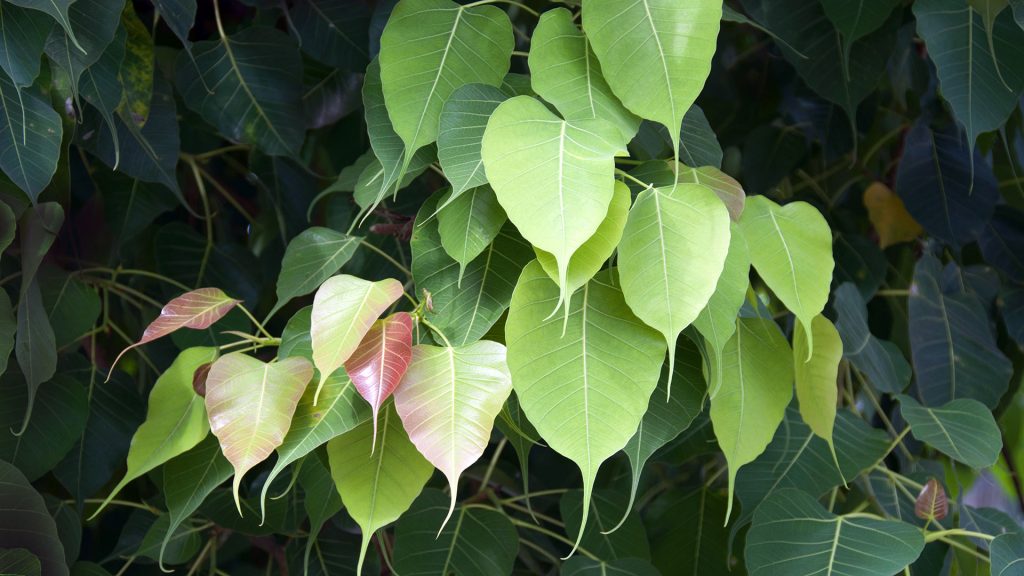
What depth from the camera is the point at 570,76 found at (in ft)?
1.95

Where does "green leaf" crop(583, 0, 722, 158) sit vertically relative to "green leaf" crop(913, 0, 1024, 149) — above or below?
above

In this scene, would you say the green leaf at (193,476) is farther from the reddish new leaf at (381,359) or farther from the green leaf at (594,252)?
the green leaf at (594,252)

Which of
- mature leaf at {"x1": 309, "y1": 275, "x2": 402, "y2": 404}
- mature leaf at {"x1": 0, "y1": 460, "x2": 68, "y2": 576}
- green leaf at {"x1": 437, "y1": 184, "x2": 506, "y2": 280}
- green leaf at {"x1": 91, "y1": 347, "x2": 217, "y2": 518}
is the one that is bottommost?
mature leaf at {"x1": 0, "y1": 460, "x2": 68, "y2": 576}

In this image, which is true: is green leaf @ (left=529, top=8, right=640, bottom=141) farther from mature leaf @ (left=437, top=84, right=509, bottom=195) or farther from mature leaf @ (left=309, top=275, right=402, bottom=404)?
mature leaf @ (left=309, top=275, right=402, bottom=404)

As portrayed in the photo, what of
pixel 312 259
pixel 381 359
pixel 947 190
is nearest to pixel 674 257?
pixel 381 359

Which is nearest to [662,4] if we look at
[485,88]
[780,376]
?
[485,88]

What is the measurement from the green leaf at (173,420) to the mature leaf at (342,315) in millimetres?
110

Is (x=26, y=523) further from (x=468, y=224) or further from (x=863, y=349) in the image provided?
(x=863, y=349)

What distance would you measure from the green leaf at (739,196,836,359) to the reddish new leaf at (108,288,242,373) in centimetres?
32

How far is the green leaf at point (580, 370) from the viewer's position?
0.54 m

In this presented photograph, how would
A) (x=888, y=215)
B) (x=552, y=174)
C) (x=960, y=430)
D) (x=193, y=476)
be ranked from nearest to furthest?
(x=552, y=174) → (x=193, y=476) → (x=960, y=430) → (x=888, y=215)

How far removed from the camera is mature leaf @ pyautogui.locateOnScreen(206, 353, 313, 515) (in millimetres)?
547

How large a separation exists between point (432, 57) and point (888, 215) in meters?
0.62

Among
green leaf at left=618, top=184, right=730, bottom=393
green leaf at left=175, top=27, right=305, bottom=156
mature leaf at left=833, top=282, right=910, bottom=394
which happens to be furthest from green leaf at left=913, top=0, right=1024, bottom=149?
green leaf at left=175, top=27, right=305, bottom=156
